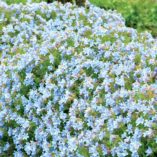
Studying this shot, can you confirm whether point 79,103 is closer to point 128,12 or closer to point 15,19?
point 15,19

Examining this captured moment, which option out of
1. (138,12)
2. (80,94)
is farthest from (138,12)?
(80,94)

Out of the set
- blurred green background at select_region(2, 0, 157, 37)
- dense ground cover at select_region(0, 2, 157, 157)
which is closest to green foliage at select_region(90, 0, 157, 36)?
blurred green background at select_region(2, 0, 157, 37)

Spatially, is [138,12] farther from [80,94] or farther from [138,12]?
[80,94]

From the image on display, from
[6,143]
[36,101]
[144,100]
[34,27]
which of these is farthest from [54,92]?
[34,27]

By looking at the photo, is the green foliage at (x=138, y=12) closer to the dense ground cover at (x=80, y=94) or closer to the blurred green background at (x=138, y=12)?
the blurred green background at (x=138, y=12)

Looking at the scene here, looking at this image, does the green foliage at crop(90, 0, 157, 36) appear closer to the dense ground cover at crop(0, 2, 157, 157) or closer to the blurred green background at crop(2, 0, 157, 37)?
the blurred green background at crop(2, 0, 157, 37)

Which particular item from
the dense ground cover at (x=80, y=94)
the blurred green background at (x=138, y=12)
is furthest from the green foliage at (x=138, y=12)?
the dense ground cover at (x=80, y=94)

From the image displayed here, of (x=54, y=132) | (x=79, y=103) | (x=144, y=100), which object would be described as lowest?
(x=54, y=132)

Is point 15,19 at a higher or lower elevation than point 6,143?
higher
